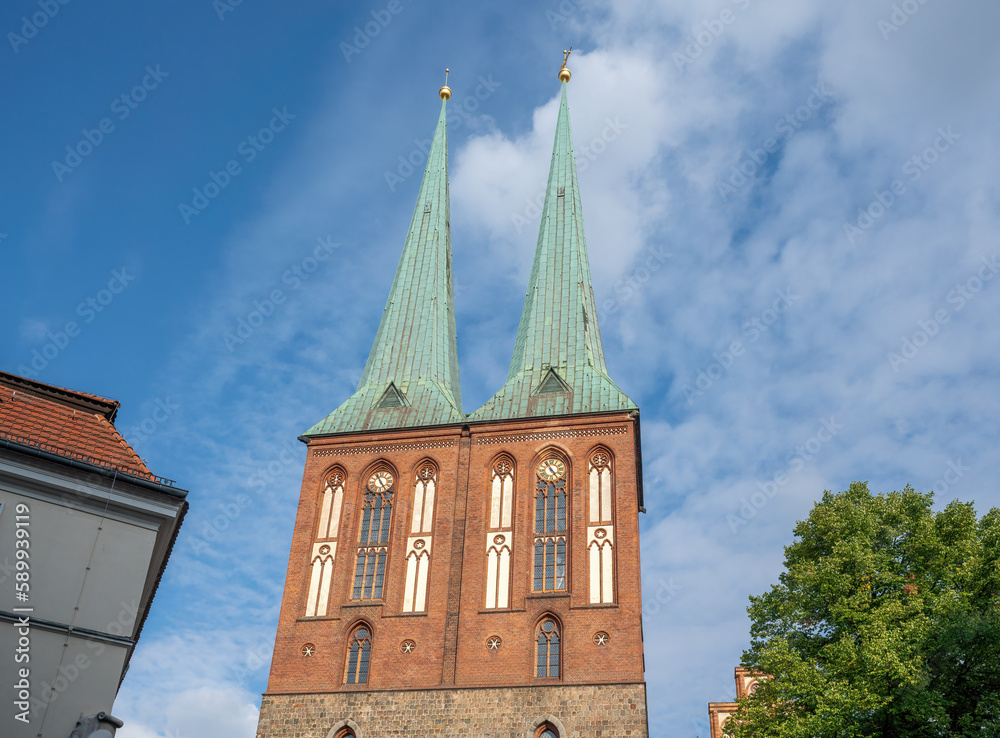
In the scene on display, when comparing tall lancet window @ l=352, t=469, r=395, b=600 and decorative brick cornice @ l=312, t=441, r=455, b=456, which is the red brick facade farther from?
tall lancet window @ l=352, t=469, r=395, b=600

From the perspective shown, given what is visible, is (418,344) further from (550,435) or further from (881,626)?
(881,626)

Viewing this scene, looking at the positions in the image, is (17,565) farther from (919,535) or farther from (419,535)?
(919,535)

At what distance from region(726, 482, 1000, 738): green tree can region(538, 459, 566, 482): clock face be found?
310 inches

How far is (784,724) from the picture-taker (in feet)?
60.4

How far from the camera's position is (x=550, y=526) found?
28094 millimetres

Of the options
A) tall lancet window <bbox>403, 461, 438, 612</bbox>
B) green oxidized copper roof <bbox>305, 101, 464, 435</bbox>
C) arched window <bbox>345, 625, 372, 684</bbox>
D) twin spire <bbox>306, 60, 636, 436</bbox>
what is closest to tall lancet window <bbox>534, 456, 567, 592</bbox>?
twin spire <bbox>306, 60, 636, 436</bbox>

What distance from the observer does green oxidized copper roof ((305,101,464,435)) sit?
3102cm

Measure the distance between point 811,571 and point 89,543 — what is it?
552 inches

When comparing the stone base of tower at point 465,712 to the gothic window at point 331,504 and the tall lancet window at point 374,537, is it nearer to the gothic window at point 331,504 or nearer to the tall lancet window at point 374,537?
the tall lancet window at point 374,537

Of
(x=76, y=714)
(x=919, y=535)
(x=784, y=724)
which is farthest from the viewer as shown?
(x=919, y=535)

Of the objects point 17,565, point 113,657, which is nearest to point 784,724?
point 113,657

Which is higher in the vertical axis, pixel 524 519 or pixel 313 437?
pixel 313 437

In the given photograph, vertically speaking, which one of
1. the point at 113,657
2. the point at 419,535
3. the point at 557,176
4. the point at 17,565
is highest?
the point at 557,176

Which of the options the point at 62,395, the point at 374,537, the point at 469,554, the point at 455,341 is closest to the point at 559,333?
the point at 455,341
